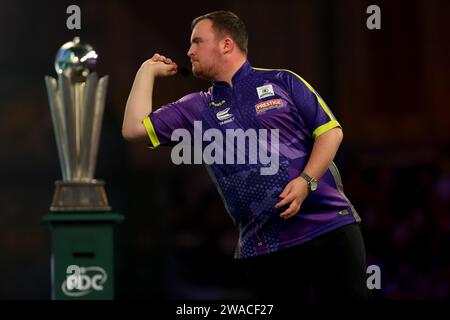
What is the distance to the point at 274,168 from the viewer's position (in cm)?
332

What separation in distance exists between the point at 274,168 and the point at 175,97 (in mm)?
4776

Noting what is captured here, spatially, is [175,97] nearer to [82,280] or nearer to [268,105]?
[82,280]

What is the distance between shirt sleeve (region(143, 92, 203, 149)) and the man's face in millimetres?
114

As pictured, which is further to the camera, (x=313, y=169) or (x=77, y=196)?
(x=77, y=196)

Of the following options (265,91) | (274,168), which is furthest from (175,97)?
(274,168)

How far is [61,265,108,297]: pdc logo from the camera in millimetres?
4371

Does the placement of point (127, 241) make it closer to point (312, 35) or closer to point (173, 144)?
point (312, 35)

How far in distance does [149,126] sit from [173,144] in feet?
0.45

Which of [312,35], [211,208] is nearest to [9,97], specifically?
[211,208]

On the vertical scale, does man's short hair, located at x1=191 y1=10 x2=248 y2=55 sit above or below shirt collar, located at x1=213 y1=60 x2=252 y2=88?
above
